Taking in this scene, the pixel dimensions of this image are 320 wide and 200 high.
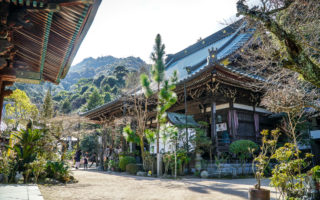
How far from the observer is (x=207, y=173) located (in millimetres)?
10211

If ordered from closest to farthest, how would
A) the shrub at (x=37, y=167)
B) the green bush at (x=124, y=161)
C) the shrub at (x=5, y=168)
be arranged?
the shrub at (x=5, y=168), the shrub at (x=37, y=167), the green bush at (x=124, y=161)

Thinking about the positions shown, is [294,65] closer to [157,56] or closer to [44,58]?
[44,58]

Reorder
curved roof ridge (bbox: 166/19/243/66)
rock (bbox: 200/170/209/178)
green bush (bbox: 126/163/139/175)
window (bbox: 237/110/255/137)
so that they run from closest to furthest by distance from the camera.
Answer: rock (bbox: 200/170/209/178) → green bush (bbox: 126/163/139/175) → window (bbox: 237/110/255/137) → curved roof ridge (bbox: 166/19/243/66)

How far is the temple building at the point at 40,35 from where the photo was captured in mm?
3123

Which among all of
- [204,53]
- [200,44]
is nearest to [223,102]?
[204,53]

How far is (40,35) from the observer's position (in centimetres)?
389

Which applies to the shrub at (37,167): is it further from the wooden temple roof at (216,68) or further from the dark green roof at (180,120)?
the wooden temple roof at (216,68)

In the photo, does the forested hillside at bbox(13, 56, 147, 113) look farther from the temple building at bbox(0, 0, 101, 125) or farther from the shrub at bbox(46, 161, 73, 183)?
the temple building at bbox(0, 0, 101, 125)

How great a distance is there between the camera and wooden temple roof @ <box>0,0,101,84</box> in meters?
3.12

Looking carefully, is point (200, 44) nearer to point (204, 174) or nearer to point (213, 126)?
point (213, 126)

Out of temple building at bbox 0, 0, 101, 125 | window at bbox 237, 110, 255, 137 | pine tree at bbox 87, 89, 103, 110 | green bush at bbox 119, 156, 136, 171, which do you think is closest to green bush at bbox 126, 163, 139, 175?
green bush at bbox 119, 156, 136, 171

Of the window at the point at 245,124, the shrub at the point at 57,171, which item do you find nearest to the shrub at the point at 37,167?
the shrub at the point at 57,171

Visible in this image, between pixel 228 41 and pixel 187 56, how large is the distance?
20.0 feet

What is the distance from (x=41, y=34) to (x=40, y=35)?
0.17 ft
